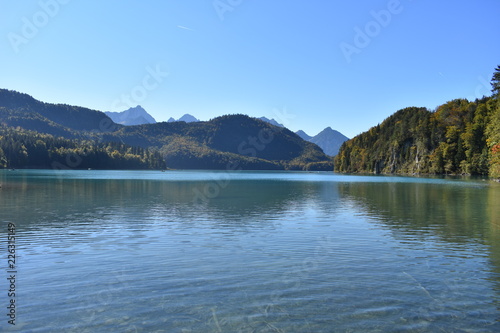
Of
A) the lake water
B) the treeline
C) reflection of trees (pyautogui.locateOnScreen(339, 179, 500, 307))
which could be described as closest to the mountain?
the treeline

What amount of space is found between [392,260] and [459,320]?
7850mm

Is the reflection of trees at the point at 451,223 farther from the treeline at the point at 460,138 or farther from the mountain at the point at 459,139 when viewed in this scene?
the mountain at the point at 459,139

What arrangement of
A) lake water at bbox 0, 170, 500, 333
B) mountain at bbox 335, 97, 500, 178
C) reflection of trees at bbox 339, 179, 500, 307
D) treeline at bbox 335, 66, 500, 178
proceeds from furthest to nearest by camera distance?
mountain at bbox 335, 97, 500, 178 → treeline at bbox 335, 66, 500, 178 → reflection of trees at bbox 339, 179, 500, 307 → lake water at bbox 0, 170, 500, 333

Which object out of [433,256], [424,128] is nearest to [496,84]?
[424,128]

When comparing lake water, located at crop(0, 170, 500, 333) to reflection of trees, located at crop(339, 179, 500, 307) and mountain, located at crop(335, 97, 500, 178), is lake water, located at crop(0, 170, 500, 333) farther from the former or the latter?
mountain, located at crop(335, 97, 500, 178)

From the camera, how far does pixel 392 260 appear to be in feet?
63.1

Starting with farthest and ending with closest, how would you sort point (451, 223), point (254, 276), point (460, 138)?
1. point (460, 138)
2. point (451, 223)
3. point (254, 276)

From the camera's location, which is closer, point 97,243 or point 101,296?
point 101,296

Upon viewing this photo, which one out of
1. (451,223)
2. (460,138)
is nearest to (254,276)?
(451,223)

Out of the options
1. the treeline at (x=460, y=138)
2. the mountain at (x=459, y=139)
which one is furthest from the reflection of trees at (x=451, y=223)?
the mountain at (x=459, y=139)

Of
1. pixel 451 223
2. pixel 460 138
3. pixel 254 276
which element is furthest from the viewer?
pixel 460 138

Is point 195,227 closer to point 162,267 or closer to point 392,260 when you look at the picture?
point 162,267

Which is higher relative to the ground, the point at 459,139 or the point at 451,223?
the point at 459,139

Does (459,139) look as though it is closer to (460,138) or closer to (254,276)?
(460,138)
